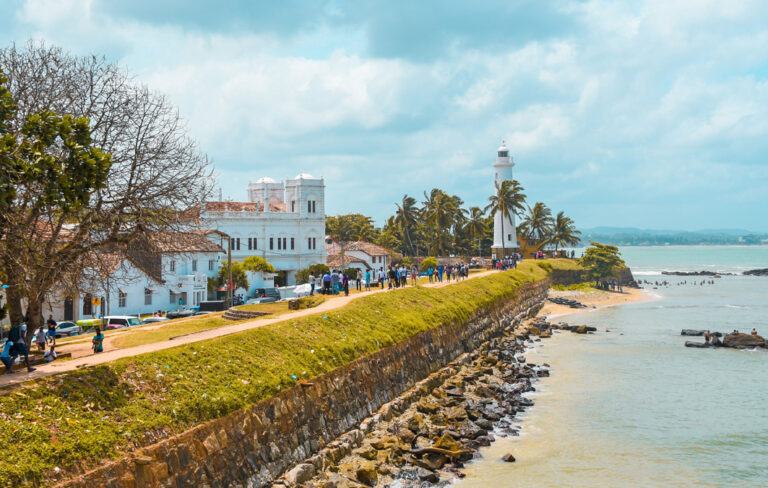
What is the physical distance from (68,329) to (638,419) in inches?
1142

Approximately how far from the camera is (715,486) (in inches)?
756

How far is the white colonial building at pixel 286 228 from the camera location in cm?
7269

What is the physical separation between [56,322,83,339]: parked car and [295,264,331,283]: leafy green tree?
3273 cm

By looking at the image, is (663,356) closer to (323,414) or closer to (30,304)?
(323,414)

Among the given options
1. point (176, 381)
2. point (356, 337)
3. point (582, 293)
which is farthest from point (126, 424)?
point (582, 293)

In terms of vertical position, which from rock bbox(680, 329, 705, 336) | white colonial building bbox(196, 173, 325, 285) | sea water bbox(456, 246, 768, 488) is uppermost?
white colonial building bbox(196, 173, 325, 285)

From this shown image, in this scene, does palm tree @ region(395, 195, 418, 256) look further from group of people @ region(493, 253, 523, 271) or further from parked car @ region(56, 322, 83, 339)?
parked car @ region(56, 322, 83, 339)

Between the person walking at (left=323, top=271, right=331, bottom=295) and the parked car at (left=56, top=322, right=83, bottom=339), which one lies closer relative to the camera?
the parked car at (left=56, top=322, right=83, bottom=339)

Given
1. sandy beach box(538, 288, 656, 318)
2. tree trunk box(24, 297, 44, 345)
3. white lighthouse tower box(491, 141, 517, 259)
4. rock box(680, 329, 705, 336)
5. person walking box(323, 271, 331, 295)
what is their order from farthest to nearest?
white lighthouse tower box(491, 141, 517, 259)
sandy beach box(538, 288, 656, 318)
rock box(680, 329, 705, 336)
person walking box(323, 271, 331, 295)
tree trunk box(24, 297, 44, 345)

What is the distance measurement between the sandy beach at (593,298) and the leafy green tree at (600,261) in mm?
3919

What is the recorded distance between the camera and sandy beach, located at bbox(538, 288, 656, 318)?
222 feet

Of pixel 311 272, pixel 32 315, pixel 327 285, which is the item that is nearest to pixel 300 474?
pixel 32 315

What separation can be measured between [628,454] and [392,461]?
→ 828cm

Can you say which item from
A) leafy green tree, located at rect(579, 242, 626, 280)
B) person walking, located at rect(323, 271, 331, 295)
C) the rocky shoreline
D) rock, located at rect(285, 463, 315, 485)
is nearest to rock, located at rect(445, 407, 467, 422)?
the rocky shoreline
